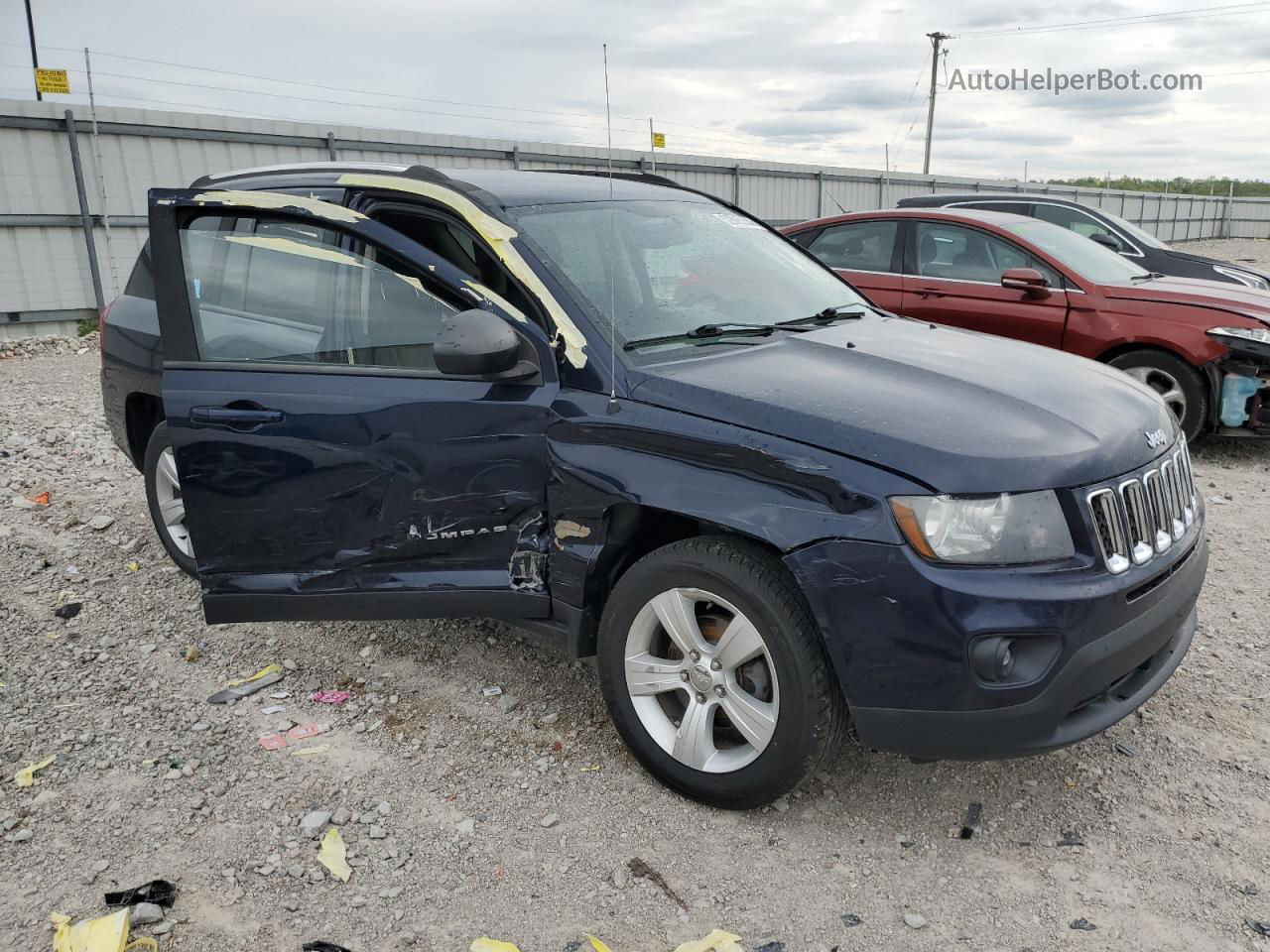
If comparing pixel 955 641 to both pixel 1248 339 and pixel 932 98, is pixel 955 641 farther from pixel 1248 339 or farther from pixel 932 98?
pixel 932 98

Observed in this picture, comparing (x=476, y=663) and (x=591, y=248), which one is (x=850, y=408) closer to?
(x=591, y=248)

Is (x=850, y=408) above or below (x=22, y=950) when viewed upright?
above

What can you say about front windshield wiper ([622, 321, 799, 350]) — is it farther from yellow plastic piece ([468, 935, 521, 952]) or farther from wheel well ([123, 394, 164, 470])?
→ wheel well ([123, 394, 164, 470])

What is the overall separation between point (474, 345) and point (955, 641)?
1.56 meters

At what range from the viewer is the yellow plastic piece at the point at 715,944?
95.0 inches

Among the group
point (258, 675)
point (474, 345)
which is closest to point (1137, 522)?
point (474, 345)

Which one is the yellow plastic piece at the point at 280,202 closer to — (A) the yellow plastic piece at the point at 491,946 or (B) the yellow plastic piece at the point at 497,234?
(B) the yellow plastic piece at the point at 497,234

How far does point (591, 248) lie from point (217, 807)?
213 centimetres

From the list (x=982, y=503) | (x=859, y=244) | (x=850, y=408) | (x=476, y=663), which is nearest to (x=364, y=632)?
(x=476, y=663)

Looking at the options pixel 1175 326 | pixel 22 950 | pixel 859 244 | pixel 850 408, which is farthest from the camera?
pixel 859 244

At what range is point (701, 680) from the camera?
9.32ft

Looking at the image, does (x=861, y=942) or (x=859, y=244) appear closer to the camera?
(x=861, y=942)

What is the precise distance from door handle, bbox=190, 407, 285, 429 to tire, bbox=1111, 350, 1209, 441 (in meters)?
5.57

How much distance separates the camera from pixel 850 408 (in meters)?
2.70
